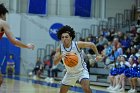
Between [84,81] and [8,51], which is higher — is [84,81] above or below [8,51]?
above

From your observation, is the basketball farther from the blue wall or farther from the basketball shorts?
the blue wall

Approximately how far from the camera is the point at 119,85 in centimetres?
1462

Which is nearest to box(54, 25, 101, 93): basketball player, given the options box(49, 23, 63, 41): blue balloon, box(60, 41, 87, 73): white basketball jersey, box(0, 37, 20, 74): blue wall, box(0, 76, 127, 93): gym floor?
box(60, 41, 87, 73): white basketball jersey

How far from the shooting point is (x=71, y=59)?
7.39 meters

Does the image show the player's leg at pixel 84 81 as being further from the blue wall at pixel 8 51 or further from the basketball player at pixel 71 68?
the blue wall at pixel 8 51

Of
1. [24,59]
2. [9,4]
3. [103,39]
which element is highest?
[9,4]

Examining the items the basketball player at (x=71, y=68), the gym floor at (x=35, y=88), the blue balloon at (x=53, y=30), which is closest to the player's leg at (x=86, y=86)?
the basketball player at (x=71, y=68)

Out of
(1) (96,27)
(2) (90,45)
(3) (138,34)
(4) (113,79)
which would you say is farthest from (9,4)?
(2) (90,45)

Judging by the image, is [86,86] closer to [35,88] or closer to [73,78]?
[73,78]

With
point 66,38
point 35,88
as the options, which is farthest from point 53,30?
point 66,38

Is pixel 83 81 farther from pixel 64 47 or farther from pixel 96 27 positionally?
pixel 96 27

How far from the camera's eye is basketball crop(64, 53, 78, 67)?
736cm

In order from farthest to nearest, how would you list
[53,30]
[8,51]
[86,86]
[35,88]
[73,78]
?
[53,30] < [8,51] < [35,88] < [73,78] < [86,86]

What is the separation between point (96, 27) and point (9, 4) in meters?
6.34
